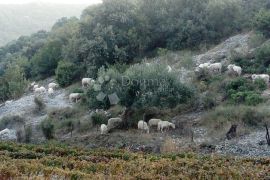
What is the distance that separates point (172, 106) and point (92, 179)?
10367 mm

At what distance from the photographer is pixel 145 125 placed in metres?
17.4

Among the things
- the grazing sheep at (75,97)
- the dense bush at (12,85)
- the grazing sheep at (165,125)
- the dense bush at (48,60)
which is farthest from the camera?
the dense bush at (48,60)

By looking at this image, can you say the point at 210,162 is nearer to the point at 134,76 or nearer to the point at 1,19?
the point at 134,76

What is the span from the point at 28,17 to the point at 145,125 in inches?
4055

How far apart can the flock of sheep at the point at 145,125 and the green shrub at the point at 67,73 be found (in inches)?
480

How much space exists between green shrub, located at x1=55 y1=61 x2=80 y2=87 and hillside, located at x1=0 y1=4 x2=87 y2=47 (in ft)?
214

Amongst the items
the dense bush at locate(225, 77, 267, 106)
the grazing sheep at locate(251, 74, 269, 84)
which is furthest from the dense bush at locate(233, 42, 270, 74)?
the dense bush at locate(225, 77, 267, 106)

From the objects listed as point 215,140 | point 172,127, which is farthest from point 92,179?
point 172,127

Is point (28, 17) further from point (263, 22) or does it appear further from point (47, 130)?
point (47, 130)

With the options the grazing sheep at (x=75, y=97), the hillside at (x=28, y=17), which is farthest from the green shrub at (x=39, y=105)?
the hillside at (x=28, y=17)

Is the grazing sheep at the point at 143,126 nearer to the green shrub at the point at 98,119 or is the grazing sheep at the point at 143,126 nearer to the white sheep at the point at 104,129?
the white sheep at the point at 104,129

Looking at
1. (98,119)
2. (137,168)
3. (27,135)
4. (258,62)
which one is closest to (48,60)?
(98,119)

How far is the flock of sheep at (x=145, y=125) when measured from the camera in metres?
17.1

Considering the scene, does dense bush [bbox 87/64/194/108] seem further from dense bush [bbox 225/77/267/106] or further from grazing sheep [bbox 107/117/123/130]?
dense bush [bbox 225/77/267/106]
